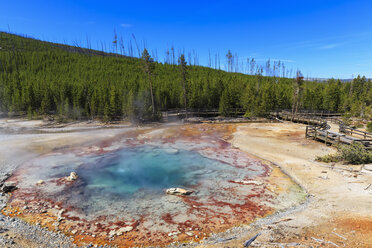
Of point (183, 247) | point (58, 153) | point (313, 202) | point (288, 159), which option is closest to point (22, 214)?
point (183, 247)

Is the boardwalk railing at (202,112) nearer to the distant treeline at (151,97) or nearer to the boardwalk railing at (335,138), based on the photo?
the distant treeline at (151,97)

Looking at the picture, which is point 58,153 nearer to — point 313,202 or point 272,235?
point 272,235

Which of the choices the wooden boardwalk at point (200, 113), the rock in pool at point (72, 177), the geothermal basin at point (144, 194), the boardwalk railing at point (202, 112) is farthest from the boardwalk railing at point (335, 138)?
the wooden boardwalk at point (200, 113)

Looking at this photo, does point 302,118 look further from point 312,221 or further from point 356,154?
point 312,221

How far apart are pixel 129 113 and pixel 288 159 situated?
36.4 m

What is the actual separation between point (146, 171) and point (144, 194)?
5.07 metres

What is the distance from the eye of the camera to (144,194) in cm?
1514

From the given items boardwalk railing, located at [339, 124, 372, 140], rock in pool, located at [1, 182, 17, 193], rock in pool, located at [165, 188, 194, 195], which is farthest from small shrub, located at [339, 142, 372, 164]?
rock in pool, located at [1, 182, 17, 193]

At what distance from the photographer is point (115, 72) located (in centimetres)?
9812

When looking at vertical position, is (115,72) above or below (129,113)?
above

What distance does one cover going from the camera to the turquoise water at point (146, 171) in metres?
16.6

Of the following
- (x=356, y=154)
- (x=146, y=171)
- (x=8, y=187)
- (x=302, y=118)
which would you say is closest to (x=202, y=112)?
(x=302, y=118)

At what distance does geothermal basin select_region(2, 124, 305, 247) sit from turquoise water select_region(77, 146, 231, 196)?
0.08 meters

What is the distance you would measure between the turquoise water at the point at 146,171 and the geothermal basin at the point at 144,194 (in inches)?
3.0
